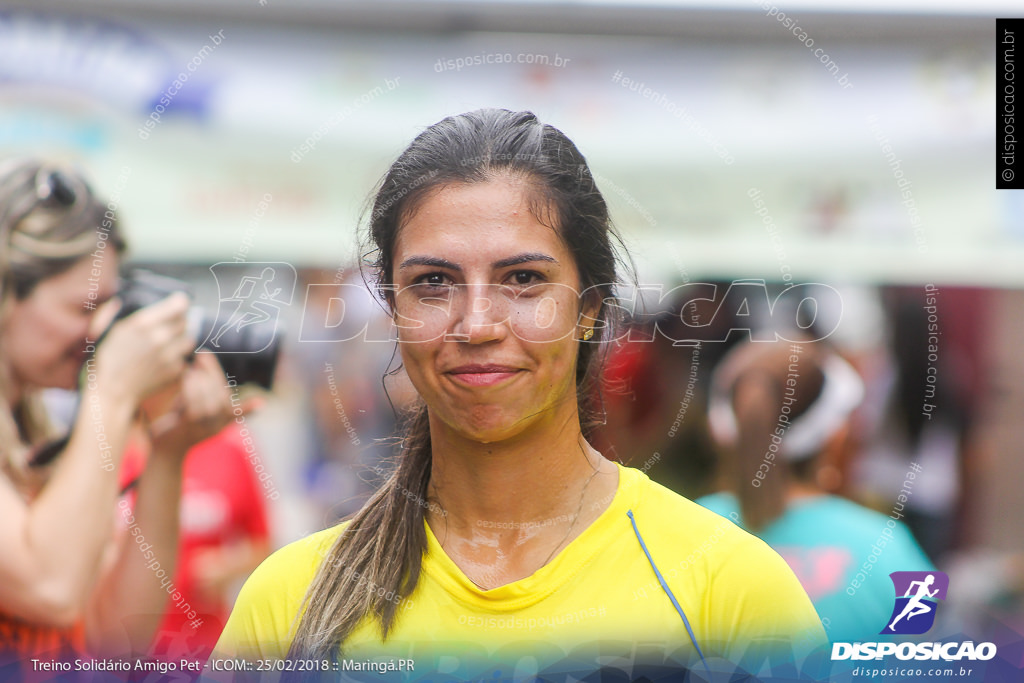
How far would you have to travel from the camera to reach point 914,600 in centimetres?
171

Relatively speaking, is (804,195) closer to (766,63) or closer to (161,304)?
(766,63)

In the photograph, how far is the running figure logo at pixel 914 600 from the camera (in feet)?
5.55

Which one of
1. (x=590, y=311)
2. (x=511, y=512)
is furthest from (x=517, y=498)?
(x=590, y=311)

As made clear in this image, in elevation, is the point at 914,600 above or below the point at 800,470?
below

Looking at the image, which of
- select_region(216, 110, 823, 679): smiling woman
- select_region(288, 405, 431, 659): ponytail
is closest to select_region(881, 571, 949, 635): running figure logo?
select_region(216, 110, 823, 679): smiling woman

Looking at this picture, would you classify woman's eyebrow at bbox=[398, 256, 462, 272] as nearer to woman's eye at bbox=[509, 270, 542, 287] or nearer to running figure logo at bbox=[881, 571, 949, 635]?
woman's eye at bbox=[509, 270, 542, 287]

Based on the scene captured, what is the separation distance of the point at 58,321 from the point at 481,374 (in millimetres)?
1094

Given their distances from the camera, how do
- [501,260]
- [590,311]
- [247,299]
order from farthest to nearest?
1. [247,299]
2. [590,311]
3. [501,260]

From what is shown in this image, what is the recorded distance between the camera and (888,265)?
192cm

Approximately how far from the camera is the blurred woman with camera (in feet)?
5.85

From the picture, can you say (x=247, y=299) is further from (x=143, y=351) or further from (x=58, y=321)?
(x=58, y=321)


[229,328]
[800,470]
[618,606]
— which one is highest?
[229,328]
